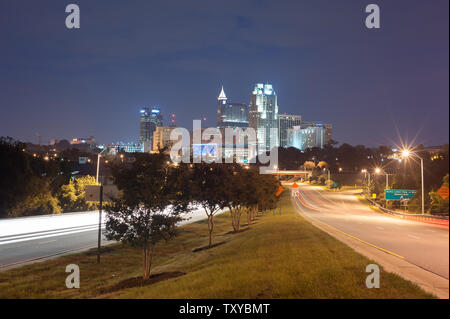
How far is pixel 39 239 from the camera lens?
24766mm

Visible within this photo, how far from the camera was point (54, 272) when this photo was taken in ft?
51.6

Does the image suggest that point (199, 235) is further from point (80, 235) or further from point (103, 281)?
point (103, 281)

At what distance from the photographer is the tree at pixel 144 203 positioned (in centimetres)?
1420

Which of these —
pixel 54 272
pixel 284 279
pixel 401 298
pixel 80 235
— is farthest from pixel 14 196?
pixel 401 298

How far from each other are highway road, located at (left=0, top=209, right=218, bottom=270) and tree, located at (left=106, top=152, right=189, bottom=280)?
132 centimetres

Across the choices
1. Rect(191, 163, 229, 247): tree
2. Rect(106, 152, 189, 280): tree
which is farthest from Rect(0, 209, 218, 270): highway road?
Rect(191, 163, 229, 247): tree

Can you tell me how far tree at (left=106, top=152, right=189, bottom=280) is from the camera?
559 inches

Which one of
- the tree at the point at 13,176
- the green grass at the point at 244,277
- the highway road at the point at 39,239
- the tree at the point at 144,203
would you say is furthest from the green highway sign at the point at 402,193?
the tree at the point at 13,176

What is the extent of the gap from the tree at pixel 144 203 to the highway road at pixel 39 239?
1.32 metres
